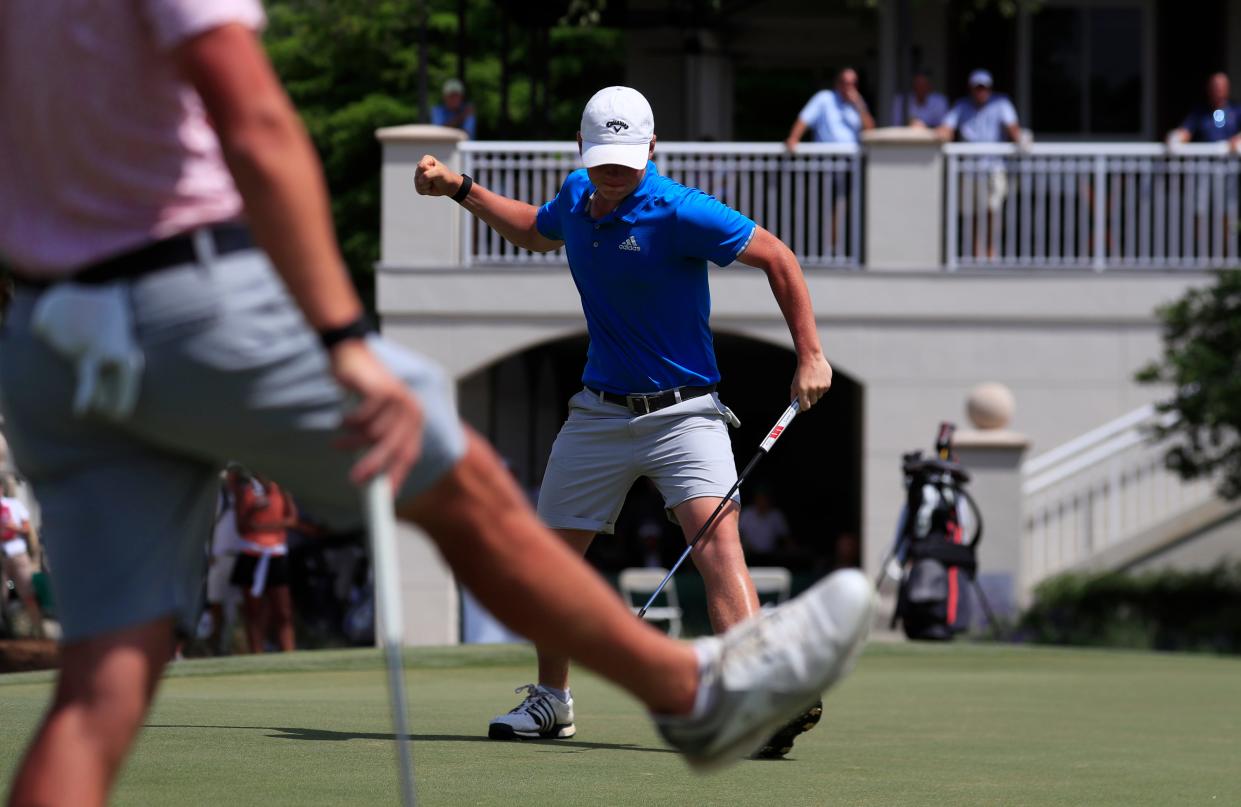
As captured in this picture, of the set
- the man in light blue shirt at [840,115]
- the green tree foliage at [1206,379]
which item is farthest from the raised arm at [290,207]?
the man in light blue shirt at [840,115]

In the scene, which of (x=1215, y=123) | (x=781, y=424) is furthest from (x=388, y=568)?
(x=1215, y=123)

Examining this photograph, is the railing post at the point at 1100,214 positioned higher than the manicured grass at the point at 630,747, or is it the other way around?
the railing post at the point at 1100,214

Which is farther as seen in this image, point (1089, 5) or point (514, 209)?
point (1089, 5)

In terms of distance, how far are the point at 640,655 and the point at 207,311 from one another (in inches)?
37.6

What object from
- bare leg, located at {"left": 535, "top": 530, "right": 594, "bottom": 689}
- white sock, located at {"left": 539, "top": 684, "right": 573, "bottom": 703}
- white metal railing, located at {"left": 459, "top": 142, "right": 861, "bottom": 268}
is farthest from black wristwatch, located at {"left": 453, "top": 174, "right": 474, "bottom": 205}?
white metal railing, located at {"left": 459, "top": 142, "right": 861, "bottom": 268}

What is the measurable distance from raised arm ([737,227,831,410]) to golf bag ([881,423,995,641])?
888cm

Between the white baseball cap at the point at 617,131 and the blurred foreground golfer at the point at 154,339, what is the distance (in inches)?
133

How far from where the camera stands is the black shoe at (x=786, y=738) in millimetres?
5977

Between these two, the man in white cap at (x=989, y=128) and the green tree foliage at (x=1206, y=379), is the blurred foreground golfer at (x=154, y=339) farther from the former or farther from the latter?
the man in white cap at (x=989, y=128)

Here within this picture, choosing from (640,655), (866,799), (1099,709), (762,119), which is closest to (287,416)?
(640,655)

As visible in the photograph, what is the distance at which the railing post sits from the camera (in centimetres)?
2064

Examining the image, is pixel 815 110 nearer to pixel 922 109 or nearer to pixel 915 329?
pixel 922 109

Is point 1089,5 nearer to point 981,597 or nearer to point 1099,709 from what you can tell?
point 981,597

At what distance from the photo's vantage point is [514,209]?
22.7 ft
